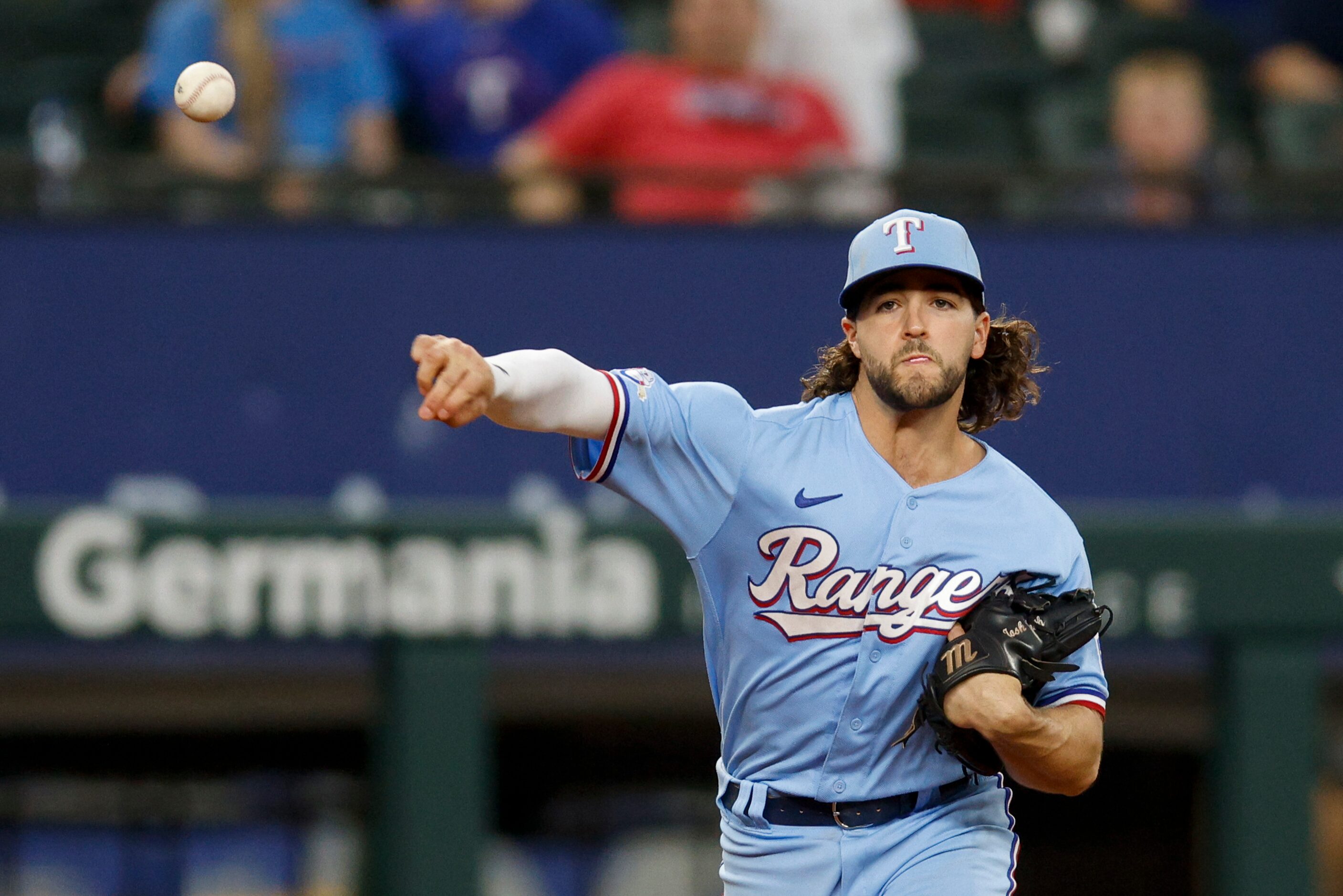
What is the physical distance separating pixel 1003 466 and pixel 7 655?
4.20 m

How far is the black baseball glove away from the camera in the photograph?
3746mm

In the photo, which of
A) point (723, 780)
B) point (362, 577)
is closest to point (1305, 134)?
point (362, 577)

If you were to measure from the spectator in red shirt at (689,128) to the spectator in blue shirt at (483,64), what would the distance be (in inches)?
6.8

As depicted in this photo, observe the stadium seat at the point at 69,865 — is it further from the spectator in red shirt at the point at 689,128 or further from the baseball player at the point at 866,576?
the baseball player at the point at 866,576

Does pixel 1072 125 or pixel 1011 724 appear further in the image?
pixel 1072 125

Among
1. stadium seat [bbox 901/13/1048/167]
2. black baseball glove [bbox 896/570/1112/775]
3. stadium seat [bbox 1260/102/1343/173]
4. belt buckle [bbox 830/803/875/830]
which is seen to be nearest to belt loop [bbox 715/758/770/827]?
belt buckle [bbox 830/803/875/830]

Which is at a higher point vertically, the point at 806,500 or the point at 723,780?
the point at 806,500

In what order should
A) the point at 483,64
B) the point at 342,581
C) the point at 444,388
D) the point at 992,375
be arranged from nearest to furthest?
the point at 444,388, the point at 992,375, the point at 342,581, the point at 483,64

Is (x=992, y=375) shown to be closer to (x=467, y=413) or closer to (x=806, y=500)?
(x=806, y=500)

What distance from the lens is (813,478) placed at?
4000mm

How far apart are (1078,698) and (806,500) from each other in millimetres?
648

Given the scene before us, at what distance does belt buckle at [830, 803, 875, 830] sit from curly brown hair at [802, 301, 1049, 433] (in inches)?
33.7

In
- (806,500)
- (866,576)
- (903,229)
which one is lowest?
(866,576)

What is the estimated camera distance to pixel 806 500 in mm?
3986
